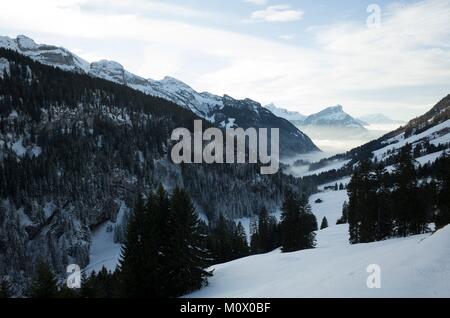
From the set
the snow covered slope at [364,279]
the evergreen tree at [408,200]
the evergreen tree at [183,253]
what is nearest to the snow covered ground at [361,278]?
the snow covered slope at [364,279]

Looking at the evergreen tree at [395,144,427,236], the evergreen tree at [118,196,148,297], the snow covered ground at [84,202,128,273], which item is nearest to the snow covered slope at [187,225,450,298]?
the evergreen tree at [118,196,148,297]

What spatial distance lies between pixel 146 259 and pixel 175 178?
483 ft

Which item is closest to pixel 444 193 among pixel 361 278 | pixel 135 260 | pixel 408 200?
pixel 408 200

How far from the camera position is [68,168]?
477 feet

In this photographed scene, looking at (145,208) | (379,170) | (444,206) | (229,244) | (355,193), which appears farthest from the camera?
(229,244)

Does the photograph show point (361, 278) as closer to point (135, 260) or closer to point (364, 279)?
point (364, 279)

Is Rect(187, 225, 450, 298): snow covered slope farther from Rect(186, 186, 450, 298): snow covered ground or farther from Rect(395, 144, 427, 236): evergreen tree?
Rect(395, 144, 427, 236): evergreen tree

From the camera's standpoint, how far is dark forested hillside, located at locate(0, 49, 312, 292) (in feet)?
405

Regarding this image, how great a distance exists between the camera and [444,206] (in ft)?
136

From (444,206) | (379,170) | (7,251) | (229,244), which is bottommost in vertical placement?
(7,251)

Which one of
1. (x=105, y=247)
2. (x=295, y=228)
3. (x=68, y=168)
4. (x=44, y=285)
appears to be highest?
(x=68, y=168)

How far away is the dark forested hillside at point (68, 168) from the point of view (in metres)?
124
